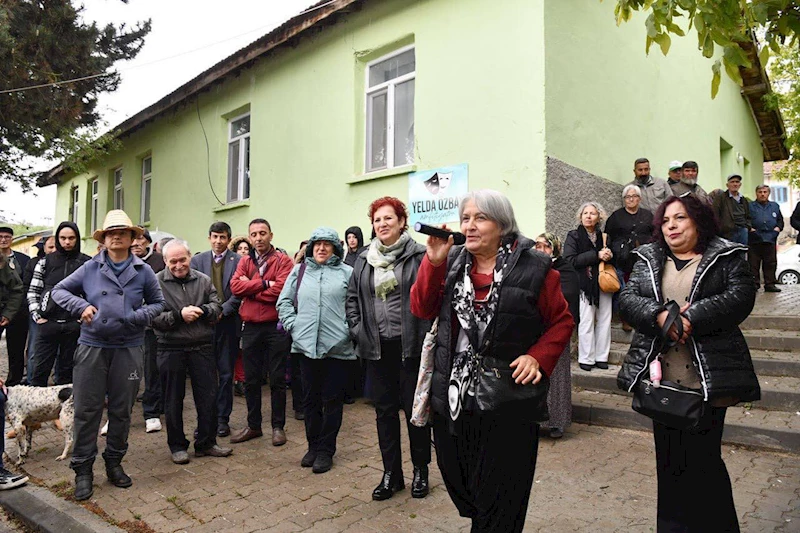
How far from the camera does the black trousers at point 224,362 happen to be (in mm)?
5914

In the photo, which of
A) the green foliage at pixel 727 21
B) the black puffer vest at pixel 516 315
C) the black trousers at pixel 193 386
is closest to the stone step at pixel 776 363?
the green foliage at pixel 727 21

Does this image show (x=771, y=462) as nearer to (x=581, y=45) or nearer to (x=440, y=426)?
(x=440, y=426)

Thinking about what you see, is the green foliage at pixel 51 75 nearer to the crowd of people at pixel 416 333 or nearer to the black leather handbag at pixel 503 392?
the crowd of people at pixel 416 333

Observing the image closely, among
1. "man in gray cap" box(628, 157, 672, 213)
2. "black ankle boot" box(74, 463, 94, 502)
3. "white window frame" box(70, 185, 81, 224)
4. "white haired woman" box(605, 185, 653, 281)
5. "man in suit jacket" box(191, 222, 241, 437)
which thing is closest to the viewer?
"black ankle boot" box(74, 463, 94, 502)

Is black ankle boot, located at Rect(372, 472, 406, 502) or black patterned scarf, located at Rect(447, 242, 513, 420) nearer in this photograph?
black patterned scarf, located at Rect(447, 242, 513, 420)

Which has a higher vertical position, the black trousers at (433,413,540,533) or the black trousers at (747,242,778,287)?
the black trousers at (747,242,778,287)

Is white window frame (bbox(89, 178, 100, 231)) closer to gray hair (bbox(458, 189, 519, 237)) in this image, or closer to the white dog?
the white dog

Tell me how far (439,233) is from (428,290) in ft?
1.17

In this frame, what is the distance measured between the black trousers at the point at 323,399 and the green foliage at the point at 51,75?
330 inches

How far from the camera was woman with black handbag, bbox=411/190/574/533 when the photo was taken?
2686 mm

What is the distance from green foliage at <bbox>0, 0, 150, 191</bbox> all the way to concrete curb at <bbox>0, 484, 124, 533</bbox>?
7999mm

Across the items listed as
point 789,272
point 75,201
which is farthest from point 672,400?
point 75,201

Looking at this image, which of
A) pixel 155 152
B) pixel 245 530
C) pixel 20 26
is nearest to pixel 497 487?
pixel 245 530

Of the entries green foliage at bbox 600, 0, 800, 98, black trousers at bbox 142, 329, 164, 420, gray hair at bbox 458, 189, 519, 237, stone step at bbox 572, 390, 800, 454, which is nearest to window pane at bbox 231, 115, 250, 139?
black trousers at bbox 142, 329, 164, 420
